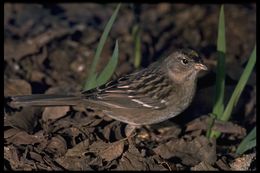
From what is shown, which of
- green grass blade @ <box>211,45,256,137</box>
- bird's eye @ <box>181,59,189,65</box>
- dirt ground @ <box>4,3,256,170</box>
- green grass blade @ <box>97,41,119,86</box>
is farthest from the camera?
bird's eye @ <box>181,59,189,65</box>

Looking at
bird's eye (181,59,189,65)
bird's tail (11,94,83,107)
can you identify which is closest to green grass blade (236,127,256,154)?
bird's eye (181,59,189,65)

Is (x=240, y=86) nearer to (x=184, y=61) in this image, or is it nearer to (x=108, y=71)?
(x=184, y=61)

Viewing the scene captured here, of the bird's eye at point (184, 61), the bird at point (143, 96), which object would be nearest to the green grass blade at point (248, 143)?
the bird at point (143, 96)

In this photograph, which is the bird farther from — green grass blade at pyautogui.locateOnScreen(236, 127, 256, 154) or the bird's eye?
green grass blade at pyautogui.locateOnScreen(236, 127, 256, 154)

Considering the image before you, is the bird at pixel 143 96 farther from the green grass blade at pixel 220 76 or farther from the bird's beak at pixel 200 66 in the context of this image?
the green grass blade at pixel 220 76

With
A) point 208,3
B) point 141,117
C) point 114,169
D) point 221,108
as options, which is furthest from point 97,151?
point 208,3
